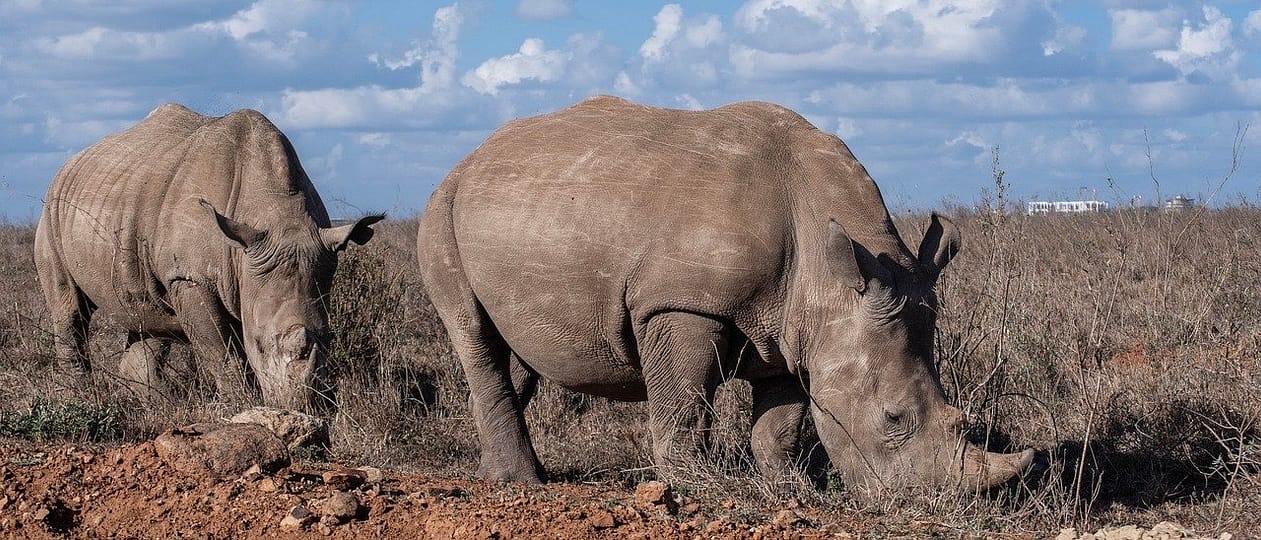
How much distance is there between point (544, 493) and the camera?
6.41 m

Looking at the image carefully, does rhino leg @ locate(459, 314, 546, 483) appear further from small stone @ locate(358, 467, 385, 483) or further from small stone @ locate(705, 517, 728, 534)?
small stone @ locate(705, 517, 728, 534)

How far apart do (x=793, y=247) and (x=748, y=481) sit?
3.11ft

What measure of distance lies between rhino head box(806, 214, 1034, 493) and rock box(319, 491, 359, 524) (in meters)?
1.87

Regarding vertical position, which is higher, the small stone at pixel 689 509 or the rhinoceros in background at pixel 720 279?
the rhinoceros in background at pixel 720 279

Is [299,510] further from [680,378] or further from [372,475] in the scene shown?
[680,378]

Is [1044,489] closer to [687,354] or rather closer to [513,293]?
[687,354]

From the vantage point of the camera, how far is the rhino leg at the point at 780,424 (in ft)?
21.7

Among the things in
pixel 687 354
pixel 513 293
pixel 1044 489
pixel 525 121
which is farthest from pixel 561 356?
pixel 1044 489

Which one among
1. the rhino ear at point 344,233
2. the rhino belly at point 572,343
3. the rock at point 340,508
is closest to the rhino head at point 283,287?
the rhino ear at point 344,233

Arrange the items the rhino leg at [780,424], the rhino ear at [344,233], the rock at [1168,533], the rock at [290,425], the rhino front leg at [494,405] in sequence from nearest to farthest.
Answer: the rock at [1168,533], the rhino leg at [780,424], the rock at [290,425], the rhino front leg at [494,405], the rhino ear at [344,233]

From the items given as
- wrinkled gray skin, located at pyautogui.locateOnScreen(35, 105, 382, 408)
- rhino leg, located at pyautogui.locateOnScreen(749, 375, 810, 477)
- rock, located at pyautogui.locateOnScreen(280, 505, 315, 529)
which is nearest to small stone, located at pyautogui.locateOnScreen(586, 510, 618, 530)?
rock, located at pyautogui.locateOnScreen(280, 505, 315, 529)

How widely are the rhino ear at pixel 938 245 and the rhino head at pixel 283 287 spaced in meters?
3.70

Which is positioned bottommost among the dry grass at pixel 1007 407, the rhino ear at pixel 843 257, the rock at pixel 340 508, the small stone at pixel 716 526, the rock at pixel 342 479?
the dry grass at pixel 1007 407

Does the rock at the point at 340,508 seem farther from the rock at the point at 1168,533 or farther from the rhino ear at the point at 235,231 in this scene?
the rhino ear at the point at 235,231
